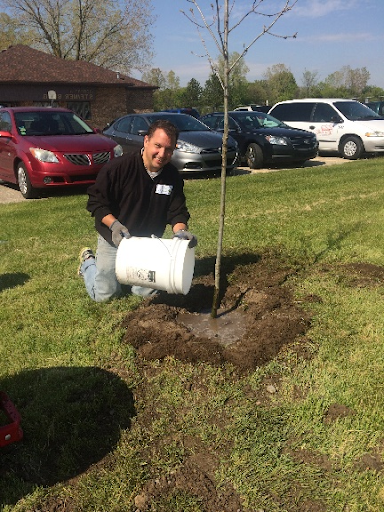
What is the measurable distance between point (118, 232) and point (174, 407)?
139 centimetres

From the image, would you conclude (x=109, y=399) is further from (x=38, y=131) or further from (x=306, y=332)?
(x=38, y=131)

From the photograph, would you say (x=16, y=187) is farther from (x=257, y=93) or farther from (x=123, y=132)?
(x=257, y=93)

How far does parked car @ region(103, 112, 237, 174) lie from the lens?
10695 mm

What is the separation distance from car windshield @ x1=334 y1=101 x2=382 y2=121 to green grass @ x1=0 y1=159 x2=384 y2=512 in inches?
419

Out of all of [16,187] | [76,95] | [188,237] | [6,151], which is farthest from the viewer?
[76,95]

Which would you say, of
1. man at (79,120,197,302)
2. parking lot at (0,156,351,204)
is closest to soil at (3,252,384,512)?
man at (79,120,197,302)

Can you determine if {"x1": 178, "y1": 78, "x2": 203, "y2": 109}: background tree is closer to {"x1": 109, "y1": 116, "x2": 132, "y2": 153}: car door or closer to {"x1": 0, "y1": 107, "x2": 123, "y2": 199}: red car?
{"x1": 109, "y1": 116, "x2": 132, "y2": 153}: car door

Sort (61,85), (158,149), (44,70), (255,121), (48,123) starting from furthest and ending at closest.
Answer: (44,70) → (61,85) → (255,121) → (48,123) → (158,149)

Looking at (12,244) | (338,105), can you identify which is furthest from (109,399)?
(338,105)

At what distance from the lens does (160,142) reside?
3537mm

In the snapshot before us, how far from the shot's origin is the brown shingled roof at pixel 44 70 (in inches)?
1137

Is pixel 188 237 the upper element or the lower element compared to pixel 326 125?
lower

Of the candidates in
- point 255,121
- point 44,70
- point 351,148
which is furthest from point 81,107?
point 351,148

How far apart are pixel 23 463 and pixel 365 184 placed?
8.47 metres
